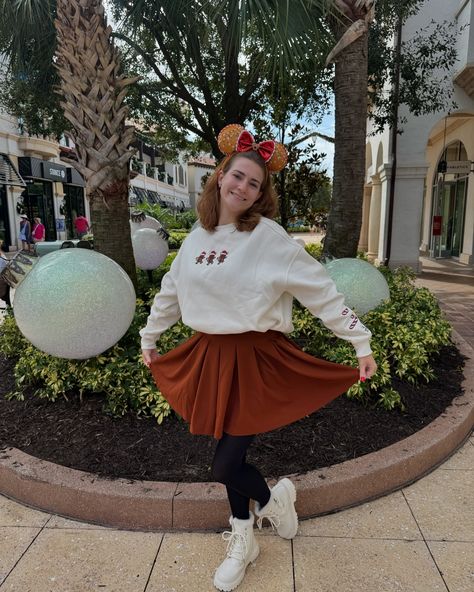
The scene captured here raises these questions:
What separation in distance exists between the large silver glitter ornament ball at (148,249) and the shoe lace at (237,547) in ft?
17.1

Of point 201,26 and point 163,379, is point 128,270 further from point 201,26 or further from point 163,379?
point 201,26

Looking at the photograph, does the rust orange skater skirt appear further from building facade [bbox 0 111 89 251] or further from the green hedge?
building facade [bbox 0 111 89 251]

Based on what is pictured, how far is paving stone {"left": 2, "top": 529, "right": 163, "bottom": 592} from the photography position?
6.97 ft

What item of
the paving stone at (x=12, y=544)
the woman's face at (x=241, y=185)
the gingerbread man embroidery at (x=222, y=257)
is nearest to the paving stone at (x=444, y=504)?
the gingerbread man embroidery at (x=222, y=257)

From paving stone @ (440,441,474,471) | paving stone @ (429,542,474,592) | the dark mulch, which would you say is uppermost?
the dark mulch

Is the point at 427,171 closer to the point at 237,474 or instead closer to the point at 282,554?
the point at 282,554

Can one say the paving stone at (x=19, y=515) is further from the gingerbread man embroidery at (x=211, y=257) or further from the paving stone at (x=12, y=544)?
the gingerbread man embroidery at (x=211, y=257)

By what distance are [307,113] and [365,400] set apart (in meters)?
7.87

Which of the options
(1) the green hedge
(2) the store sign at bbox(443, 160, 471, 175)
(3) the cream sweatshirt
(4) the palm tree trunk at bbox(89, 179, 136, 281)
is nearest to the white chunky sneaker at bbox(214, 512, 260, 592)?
(3) the cream sweatshirt

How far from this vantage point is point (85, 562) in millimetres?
2260

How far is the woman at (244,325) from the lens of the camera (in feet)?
6.38

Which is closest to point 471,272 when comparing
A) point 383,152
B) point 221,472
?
point 383,152

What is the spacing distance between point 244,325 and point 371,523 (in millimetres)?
1406

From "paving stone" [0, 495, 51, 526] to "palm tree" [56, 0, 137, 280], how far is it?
250cm
